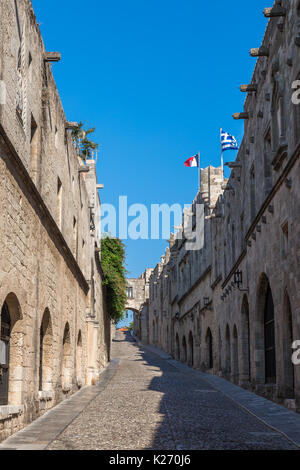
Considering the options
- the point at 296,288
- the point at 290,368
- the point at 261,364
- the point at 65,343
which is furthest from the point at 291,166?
the point at 65,343

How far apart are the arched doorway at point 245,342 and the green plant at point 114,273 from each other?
14830 millimetres

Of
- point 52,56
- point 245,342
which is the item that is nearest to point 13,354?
point 52,56

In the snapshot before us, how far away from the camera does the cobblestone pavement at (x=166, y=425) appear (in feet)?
28.7

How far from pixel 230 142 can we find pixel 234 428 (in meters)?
24.0

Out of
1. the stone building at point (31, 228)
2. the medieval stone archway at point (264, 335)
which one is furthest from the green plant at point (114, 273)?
the medieval stone archway at point (264, 335)

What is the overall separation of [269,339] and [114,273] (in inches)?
753

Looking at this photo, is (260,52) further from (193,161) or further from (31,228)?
(193,161)

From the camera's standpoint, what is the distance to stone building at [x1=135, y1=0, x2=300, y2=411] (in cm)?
1317

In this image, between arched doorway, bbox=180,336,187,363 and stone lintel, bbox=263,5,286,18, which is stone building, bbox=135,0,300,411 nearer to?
stone lintel, bbox=263,5,286,18

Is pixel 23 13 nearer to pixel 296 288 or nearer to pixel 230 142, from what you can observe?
pixel 296 288

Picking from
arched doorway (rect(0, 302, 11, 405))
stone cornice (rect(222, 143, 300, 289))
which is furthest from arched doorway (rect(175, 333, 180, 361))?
arched doorway (rect(0, 302, 11, 405))

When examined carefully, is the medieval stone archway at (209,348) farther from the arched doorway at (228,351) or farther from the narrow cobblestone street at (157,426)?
the narrow cobblestone street at (157,426)

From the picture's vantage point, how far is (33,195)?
11.5m

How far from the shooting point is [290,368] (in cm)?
1394
